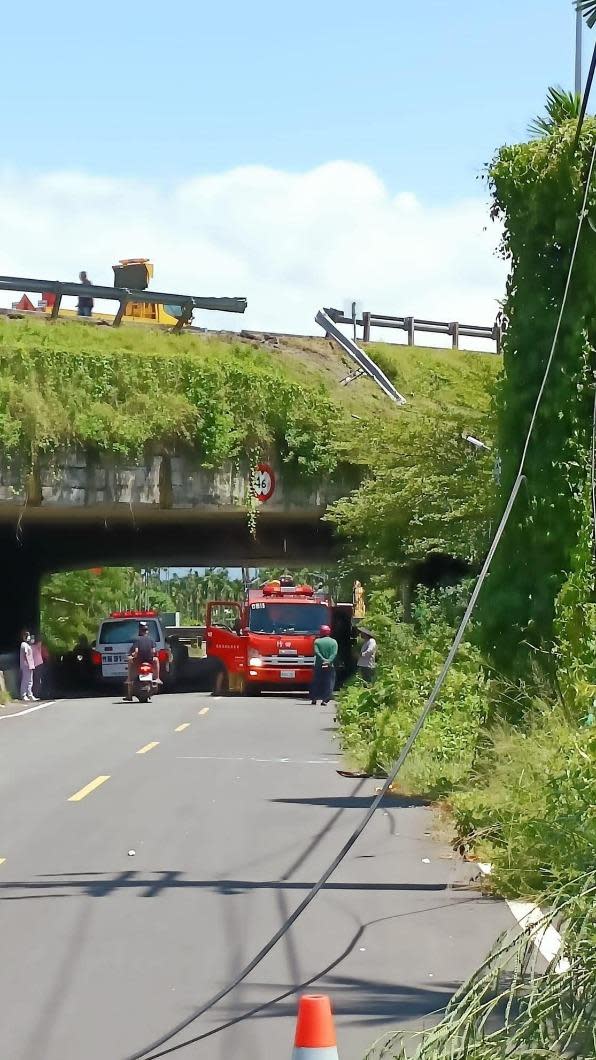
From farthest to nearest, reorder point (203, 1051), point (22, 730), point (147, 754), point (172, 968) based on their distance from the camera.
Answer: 1. point (22, 730)
2. point (147, 754)
3. point (172, 968)
4. point (203, 1051)

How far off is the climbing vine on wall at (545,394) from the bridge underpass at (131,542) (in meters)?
19.0

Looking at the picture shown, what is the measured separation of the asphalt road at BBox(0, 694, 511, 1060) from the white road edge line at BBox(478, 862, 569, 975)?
136 mm

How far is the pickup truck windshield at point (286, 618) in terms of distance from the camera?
3509 cm

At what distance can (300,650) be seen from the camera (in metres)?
34.9

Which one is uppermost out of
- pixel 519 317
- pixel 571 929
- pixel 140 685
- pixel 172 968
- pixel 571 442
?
pixel 519 317

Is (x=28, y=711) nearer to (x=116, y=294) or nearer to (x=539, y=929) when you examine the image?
(x=116, y=294)

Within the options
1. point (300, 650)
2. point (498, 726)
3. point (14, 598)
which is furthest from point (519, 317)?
point (14, 598)

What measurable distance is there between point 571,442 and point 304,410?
1974 centimetres

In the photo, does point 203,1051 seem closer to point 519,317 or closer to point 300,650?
point 519,317

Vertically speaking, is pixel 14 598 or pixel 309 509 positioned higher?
pixel 309 509

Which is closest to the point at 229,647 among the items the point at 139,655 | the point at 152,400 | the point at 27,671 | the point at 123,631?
the point at 123,631

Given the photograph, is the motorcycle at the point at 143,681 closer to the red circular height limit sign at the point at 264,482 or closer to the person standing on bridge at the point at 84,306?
the red circular height limit sign at the point at 264,482

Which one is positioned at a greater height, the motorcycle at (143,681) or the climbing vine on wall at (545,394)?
the climbing vine on wall at (545,394)

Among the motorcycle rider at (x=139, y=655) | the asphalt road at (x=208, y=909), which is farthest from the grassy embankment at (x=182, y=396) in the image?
the asphalt road at (x=208, y=909)
